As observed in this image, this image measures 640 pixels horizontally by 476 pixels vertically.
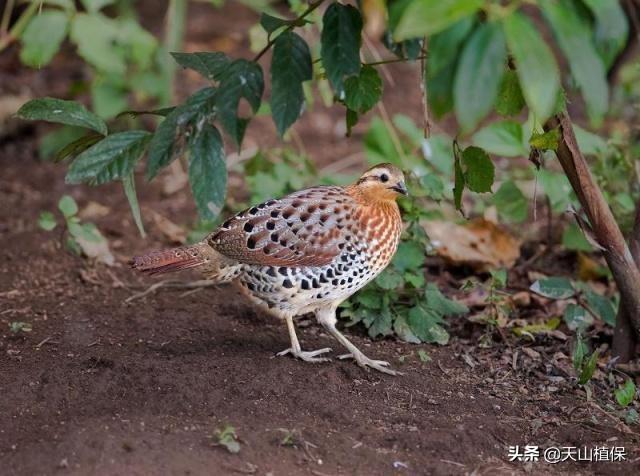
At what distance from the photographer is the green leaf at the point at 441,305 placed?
467 centimetres

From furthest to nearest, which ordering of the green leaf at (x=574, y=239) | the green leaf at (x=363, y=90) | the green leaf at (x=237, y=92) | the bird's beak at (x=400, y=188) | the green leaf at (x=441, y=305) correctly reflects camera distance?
the green leaf at (x=574, y=239)
the green leaf at (x=441, y=305)
the bird's beak at (x=400, y=188)
the green leaf at (x=363, y=90)
the green leaf at (x=237, y=92)

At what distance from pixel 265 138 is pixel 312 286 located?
321 cm

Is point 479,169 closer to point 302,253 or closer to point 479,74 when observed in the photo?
point 302,253

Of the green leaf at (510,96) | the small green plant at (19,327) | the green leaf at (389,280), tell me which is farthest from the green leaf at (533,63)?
the small green plant at (19,327)

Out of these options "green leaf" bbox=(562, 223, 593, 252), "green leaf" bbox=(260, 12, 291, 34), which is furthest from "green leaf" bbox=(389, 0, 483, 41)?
"green leaf" bbox=(562, 223, 593, 252)

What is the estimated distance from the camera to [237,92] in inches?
133

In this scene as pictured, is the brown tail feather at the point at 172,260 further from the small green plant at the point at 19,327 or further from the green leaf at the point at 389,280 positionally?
the green leaf at the point at 389,280

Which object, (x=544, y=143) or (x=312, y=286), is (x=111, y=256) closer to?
(x=312, y=286)

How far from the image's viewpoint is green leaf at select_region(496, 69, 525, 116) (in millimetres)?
3400

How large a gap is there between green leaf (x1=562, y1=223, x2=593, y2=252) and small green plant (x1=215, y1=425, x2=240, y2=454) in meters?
2.63

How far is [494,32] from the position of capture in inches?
93.8

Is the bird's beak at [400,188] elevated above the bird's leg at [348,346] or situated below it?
above

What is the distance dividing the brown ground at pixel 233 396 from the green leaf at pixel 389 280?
281 millimetres

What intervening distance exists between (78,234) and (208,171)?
1864mm
